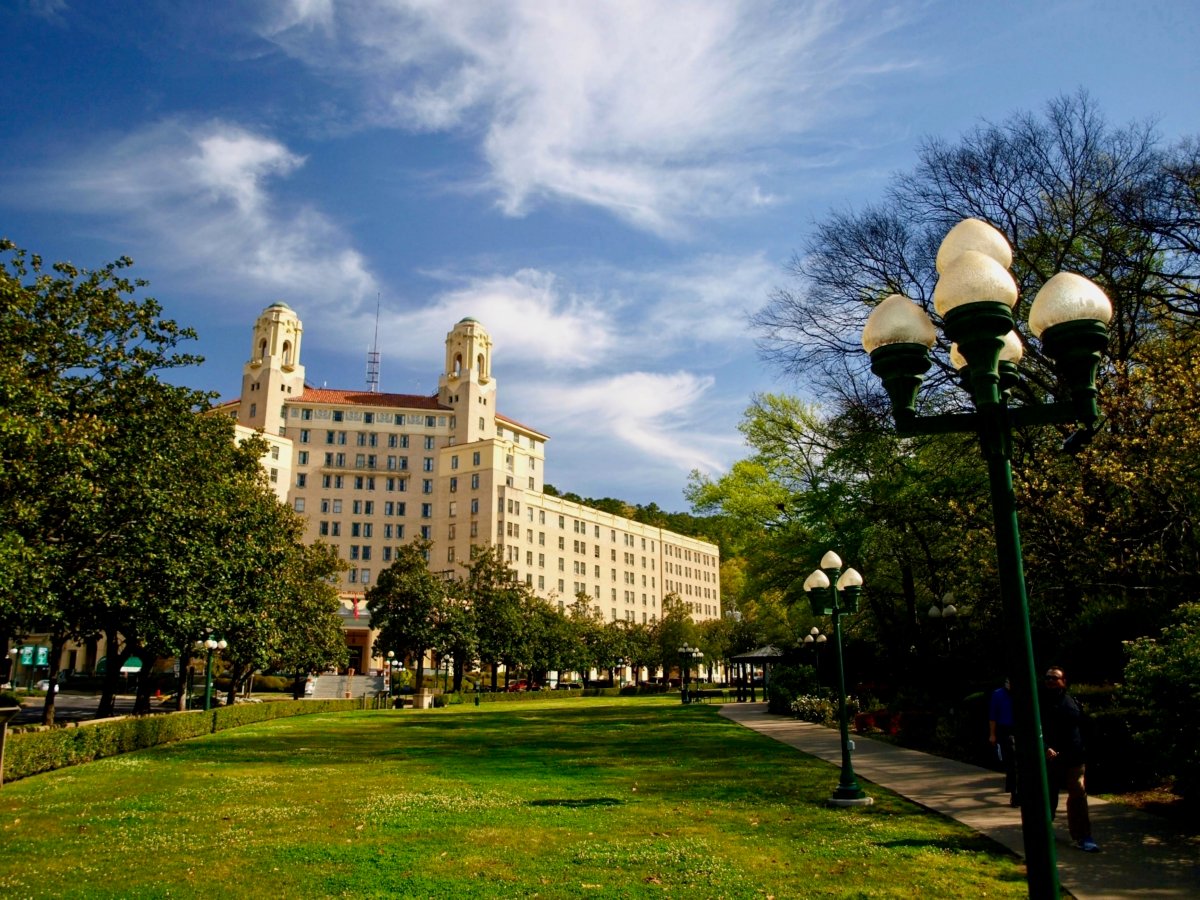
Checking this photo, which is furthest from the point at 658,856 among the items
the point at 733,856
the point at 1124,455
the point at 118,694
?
the point at 118,694

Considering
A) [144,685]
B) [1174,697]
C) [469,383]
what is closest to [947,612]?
[1174,697]

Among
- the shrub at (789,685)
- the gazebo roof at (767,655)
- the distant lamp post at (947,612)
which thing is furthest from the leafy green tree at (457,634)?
the distant lamp post at (947,612)

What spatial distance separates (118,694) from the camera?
196 ft

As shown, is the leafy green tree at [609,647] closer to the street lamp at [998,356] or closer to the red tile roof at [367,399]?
the red tile roof at [367,399]

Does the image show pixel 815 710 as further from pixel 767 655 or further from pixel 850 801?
pixel 850 801

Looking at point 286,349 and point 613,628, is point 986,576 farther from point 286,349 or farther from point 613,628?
point 286,349

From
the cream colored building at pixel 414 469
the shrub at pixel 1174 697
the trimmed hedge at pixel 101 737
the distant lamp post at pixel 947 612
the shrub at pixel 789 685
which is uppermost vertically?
the cream colored building at pixel 414 469

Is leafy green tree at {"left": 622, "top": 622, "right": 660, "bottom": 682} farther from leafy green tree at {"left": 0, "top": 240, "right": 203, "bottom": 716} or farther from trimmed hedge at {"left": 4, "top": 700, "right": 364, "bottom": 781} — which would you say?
leafy green tree at {"left": 0, "top": 240, "right": 203, "bottom": 716}

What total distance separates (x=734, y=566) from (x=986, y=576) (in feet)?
412

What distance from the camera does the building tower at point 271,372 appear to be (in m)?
102

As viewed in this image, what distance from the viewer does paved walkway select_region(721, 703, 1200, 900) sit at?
7.71 metres

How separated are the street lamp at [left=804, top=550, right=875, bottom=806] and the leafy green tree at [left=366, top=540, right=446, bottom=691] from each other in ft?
148

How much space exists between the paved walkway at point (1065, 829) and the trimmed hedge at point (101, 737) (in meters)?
15.6

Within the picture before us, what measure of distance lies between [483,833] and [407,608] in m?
49.7
